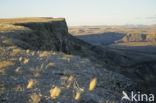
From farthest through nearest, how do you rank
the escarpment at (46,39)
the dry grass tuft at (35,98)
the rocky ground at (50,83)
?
the escarpment at (46,39) < the rocky ground at (50,83) < the dry grass tuft at (35,98)

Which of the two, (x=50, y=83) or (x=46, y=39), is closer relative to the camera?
(x=50, y=83)

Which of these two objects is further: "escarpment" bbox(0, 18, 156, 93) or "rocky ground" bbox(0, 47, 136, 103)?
"escarpment" bbox(0, 18, 156, 93)

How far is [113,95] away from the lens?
21.7 feet

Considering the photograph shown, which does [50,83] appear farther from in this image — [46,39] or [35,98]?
[46,39]

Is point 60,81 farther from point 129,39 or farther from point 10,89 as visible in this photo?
point 129,39

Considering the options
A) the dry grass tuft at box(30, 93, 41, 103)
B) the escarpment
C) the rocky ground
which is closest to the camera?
the dry grass tuft at box(30, 93, 41, 103)

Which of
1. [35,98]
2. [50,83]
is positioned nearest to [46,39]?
[50,83]

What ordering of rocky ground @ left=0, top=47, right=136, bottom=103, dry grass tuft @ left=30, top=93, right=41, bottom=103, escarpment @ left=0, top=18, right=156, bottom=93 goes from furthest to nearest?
escarpment @ left=0, top=18, right=156, bottom=93 → rocky ground @ left=0, top=47, right=136, bottom=103 → dry grass tuft @ left=30, top=93, right=41, bottom=103

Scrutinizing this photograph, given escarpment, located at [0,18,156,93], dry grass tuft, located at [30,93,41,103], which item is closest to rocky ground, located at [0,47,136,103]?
dry grass tuft, located at [30,93,41,103]

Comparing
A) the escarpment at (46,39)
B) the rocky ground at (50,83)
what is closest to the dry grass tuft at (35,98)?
the rocky ground at (50,83)

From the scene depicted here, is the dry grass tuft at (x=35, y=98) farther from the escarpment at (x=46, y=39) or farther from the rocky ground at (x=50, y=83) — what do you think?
the escarpment at (x=46, y=39)

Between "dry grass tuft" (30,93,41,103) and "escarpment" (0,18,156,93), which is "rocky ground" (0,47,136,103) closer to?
"dry grass tuft" (30,93,41,103)

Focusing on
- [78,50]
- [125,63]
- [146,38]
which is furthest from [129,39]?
[78,50]

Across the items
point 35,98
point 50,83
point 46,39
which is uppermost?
point 35,98
